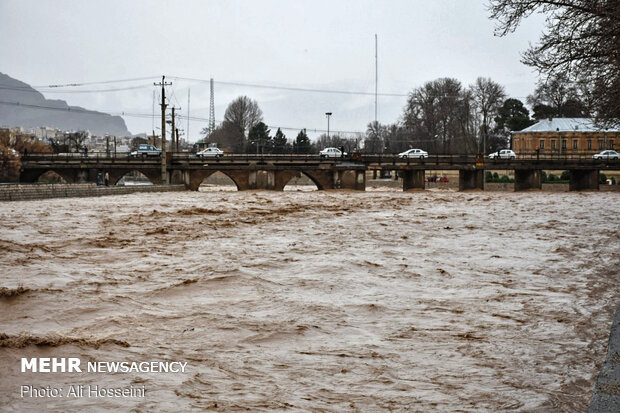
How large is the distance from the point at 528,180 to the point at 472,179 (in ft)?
20.7

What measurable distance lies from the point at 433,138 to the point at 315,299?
108582 mm

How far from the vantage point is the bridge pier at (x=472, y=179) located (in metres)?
76.7

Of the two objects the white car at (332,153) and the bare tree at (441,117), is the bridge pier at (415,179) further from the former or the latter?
the bare tree at (441,117)

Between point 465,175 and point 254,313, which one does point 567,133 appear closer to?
point 465,175

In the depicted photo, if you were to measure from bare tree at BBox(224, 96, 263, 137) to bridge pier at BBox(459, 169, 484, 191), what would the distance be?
222ft

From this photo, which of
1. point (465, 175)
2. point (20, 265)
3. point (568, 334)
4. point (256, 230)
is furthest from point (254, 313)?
point (465, 175)

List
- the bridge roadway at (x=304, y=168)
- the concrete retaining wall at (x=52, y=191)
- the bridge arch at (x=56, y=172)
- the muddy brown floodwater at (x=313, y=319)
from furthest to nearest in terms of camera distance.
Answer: the bridge arch at (x=56, y=172), the bridge roadway at (x=304, y=168), the concrete retaining wall at (x=52, y=191), the muddy brown floodwater at (x=313, y=319)

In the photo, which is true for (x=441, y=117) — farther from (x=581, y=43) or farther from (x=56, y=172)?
(x=581, y=43)

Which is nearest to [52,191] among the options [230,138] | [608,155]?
[608,155]

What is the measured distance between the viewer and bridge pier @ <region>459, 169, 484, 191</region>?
3021 inches

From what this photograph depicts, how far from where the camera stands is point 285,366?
8148 mm

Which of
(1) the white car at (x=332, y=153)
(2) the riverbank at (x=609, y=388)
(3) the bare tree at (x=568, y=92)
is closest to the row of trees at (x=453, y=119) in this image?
(1) the white car at (x=332, y=153)

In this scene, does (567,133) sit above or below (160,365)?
above

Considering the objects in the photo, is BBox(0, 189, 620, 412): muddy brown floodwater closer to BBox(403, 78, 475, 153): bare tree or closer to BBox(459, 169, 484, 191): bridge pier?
BBox(459, 169, 484, 191): bridge pier
